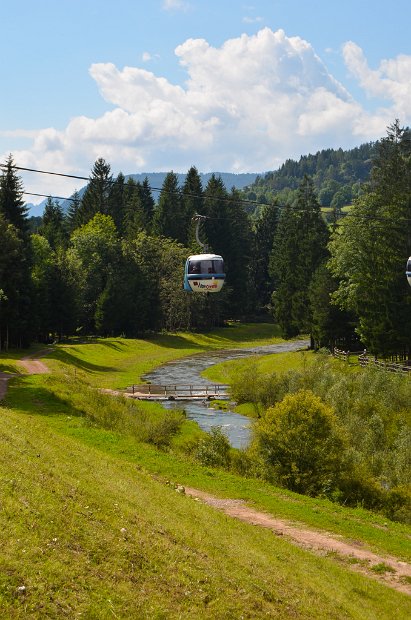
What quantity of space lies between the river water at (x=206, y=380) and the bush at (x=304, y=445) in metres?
9.77

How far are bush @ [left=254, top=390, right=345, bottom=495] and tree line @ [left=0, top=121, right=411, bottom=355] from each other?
976 centimetres

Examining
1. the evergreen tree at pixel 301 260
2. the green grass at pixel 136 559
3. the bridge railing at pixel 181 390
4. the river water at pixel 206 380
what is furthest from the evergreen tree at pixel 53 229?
the green grass at pixel 136 559

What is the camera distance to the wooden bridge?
6281cm

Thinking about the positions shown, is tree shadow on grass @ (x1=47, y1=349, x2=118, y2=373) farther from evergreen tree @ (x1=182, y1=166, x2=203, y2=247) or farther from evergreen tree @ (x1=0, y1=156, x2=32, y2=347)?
evergreen tree @ (x1=182, y1=166, x2=203, y2=247)

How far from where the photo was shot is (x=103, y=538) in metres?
16.5

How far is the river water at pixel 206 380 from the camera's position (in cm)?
4969

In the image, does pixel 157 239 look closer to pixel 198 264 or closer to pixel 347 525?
pixel 198 264

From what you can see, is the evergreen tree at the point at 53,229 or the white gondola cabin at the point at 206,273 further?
the evergreen tree at the point at 53,229

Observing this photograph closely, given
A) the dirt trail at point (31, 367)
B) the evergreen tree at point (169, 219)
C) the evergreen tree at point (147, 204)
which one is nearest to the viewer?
the dirt trail at point (31, 367)

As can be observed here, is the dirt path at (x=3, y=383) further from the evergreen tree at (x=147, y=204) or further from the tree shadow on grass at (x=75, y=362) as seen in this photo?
the evergreen tree at (x=147, y=204)

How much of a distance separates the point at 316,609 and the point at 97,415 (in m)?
25.9

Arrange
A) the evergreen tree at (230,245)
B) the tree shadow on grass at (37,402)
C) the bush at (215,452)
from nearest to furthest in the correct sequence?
the bush at (215,452)
the tree shadow on grass at (37,402)
the evergreen tree at (230,245)

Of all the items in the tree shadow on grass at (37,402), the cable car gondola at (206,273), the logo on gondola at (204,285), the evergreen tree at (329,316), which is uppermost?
the cable car gondola at (206,273)

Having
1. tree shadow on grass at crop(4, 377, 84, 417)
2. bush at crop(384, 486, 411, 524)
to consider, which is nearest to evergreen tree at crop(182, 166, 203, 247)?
tree shadow on grass at crop(4, 377, 84, 417)
